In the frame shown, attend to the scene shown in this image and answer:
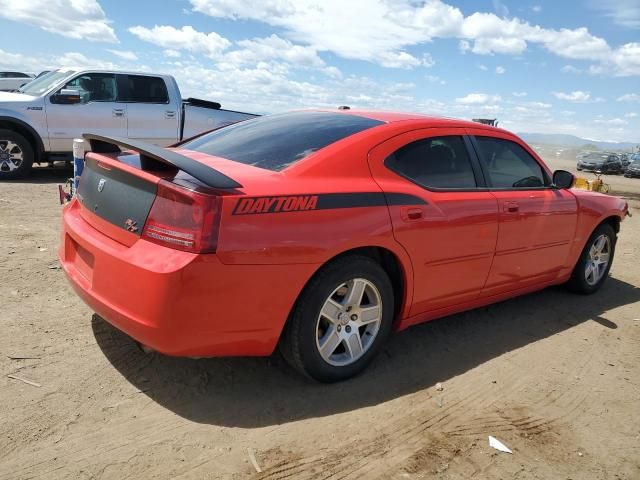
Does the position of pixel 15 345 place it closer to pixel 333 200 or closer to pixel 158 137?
pixel 333 200

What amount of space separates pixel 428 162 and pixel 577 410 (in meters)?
1.77

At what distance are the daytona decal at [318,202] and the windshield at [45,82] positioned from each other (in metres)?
8.46

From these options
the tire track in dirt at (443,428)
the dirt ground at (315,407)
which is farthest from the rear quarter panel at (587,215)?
the tire track in dirt at (443,428)

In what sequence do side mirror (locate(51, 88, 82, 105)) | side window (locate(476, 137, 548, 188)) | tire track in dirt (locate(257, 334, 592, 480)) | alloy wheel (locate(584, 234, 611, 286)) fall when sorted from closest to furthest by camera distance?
1. tire track in dirt (locate(257, 334, 592, 480))
2. side window (locate(476, 137, 548, 188))
3. alloy wheel (locate(584, 234, 611, 286))
4. side mirror (locate(51, 88, 82, 105))

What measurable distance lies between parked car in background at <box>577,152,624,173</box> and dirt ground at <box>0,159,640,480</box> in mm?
35138

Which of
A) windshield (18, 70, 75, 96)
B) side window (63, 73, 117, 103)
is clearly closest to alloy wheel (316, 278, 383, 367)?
side window (63, 73, 117, 103)

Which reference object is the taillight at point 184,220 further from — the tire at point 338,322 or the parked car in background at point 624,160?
the parked car in background at point 624,160

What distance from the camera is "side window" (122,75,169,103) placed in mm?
9984

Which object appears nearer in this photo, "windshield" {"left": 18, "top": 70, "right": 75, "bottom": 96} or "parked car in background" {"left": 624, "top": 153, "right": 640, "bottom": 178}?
"windshield" {"left": 18, "top": 70, "right": 75, "bottom": 96}

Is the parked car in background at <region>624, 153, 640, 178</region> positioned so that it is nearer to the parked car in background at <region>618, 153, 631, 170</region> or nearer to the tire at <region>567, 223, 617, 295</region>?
the parked car in background at <region>618, 153, 631, 170</region>

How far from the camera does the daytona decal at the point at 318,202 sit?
2.61 meters

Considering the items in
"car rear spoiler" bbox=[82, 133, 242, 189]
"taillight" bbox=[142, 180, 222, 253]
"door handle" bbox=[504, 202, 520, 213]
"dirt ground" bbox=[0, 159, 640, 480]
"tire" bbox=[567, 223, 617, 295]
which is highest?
"car rear spoiler" bbox=[82, 133, 242, 189]

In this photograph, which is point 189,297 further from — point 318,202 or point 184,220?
point 318,202

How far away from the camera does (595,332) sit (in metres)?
4.40
